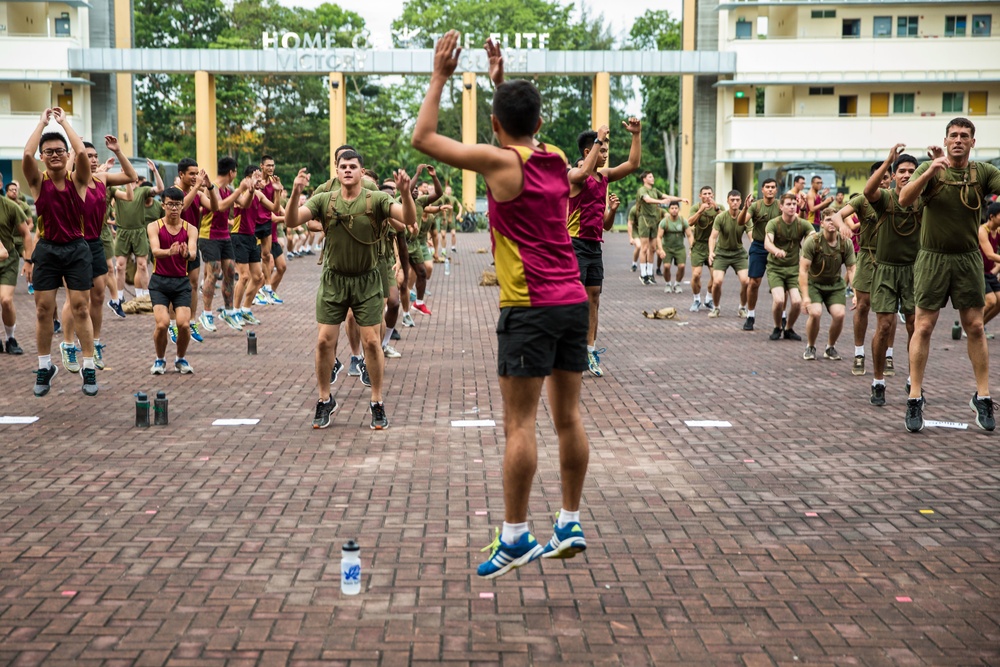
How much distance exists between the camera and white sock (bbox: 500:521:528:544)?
17.5ft

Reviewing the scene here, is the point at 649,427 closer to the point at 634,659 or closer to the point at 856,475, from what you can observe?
the point at 856,475

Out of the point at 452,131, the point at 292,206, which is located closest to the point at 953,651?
the point at 292,206

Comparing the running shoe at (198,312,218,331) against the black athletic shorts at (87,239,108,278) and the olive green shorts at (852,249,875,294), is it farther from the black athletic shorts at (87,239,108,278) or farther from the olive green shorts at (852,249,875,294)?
the olive green shorts at (852,249,875,294)

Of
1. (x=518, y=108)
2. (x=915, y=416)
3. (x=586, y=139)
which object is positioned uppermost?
(x=586, y=139)

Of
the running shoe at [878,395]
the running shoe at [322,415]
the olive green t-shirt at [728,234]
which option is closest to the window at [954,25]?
the olive green t-shirt at [728,234]

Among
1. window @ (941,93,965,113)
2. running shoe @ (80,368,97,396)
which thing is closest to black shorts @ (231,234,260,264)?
running shoe @ (80,368,97,396)

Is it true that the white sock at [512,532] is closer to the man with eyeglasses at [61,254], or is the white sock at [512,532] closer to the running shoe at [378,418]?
the running shoe at [378,418]

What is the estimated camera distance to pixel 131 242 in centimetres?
1798

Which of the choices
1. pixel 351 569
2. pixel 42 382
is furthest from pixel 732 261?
pixel 351 569

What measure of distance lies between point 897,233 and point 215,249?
9334mm

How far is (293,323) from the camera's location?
1761 cm

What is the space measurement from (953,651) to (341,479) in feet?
13.0

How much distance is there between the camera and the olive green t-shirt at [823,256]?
13.2 meters

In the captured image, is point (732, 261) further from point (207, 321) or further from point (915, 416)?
point (915, 416)
